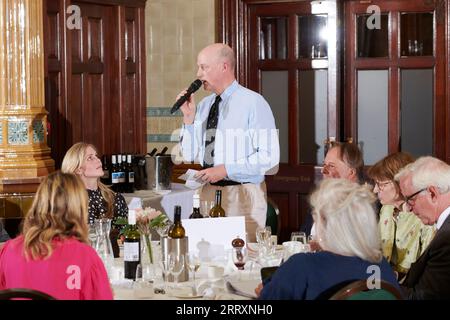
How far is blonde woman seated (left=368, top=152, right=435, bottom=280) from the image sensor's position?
157 inches

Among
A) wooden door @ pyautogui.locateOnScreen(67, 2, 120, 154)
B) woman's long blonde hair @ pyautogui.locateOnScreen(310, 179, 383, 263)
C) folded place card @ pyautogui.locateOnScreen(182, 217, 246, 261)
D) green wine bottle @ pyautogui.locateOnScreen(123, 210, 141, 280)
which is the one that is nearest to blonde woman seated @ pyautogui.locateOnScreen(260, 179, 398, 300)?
woman's long blonde hair @ pyautogui.locateOnScreen(310, 179, 383, 263)

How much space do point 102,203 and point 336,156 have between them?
4.19 feet

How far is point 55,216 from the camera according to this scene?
9.68 ft

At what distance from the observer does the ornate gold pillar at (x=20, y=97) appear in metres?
6.03

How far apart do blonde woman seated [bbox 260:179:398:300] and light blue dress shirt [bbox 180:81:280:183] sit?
212cm

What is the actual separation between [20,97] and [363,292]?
3.98m

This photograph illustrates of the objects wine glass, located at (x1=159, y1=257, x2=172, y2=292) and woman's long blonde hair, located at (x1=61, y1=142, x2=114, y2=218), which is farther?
woman's long blonde hair, located at (x1=61, y1=142, x2=114, y2=218)

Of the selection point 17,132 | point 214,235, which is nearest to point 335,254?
point 214,235

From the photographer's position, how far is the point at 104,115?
755 centimetres

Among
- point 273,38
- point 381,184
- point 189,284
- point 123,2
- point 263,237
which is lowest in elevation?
point 189,284

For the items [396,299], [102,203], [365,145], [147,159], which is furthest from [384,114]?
[396,299]

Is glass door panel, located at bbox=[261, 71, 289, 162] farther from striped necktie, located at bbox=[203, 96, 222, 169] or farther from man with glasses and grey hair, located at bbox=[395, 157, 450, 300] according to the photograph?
man with glasses and grey hair, located at bbox=[395, 157, 450, 300]

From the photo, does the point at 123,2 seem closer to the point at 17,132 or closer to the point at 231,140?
the point at 17,132

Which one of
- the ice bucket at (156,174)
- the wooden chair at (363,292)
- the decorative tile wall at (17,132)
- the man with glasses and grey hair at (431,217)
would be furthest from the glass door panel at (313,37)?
the wooden chair at (363,292)
